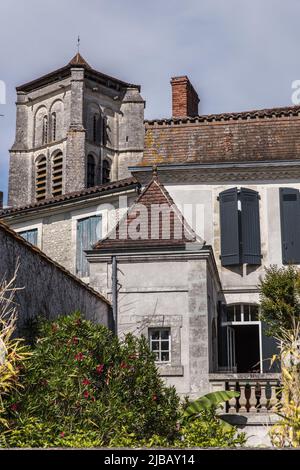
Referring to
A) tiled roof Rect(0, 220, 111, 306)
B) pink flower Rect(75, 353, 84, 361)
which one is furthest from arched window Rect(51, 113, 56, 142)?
pink flower Rect(75, 353, 84, 361)

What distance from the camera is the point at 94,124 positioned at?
58.5 meters

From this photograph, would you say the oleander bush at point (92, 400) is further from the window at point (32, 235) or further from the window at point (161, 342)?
the window at point (32, 235)

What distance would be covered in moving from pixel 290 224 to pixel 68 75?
38.0 metres

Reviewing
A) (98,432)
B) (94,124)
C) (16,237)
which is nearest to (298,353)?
(98,432)

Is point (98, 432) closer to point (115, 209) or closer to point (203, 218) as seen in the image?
point (203, 218)

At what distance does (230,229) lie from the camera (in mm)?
21891

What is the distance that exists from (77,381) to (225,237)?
13436mm

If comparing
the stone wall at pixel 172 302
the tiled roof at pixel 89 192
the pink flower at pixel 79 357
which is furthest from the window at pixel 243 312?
the pink flower at pixel 79 357

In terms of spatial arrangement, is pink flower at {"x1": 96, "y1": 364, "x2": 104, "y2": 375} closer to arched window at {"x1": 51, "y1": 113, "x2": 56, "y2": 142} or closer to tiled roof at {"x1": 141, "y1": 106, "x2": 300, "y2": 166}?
tiled roof at {"x1": 141, "y1": 106, "x2": 300, "y2": 166}

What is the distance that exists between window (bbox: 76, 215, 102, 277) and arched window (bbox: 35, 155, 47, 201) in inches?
1112

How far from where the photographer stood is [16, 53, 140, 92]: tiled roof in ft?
184

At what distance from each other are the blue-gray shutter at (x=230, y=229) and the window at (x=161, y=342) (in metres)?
6.91

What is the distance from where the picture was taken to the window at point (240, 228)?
21797 mm

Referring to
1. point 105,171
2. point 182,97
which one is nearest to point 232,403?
point 182,97
